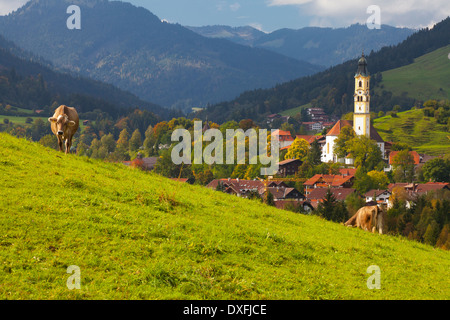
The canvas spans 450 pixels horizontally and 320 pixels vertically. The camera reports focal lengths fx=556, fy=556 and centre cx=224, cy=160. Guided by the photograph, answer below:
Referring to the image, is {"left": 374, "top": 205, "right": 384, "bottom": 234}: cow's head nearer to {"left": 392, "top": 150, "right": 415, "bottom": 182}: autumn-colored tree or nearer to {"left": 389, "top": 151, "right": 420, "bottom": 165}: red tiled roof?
{"left": 392, "top": 150, "right": 415, "bottom": 182}: autumn-colored tree

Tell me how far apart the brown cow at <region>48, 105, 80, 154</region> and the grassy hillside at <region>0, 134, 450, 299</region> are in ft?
8.76

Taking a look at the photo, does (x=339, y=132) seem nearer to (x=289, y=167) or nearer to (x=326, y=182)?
(x=289, y=167)

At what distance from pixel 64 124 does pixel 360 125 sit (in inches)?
Result: 6586

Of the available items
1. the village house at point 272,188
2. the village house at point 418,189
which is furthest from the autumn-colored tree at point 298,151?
the village house at point 418,189

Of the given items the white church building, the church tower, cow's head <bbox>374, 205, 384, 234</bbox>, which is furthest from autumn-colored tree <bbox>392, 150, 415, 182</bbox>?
cow's head <bbox>374, 205, 384, 234</bbox>

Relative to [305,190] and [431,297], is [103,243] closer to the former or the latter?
[431,297]

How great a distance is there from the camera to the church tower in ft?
587

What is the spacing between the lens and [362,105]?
7244 inches

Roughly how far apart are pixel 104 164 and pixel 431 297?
41.0ft

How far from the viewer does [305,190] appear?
138000mm

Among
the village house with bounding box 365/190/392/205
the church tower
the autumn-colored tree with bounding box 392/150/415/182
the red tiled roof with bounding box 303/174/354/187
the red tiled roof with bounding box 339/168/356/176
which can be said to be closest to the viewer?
the village house with bounding box 365/190/392/205

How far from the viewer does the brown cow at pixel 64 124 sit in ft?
66.0

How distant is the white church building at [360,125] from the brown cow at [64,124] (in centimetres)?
15080
